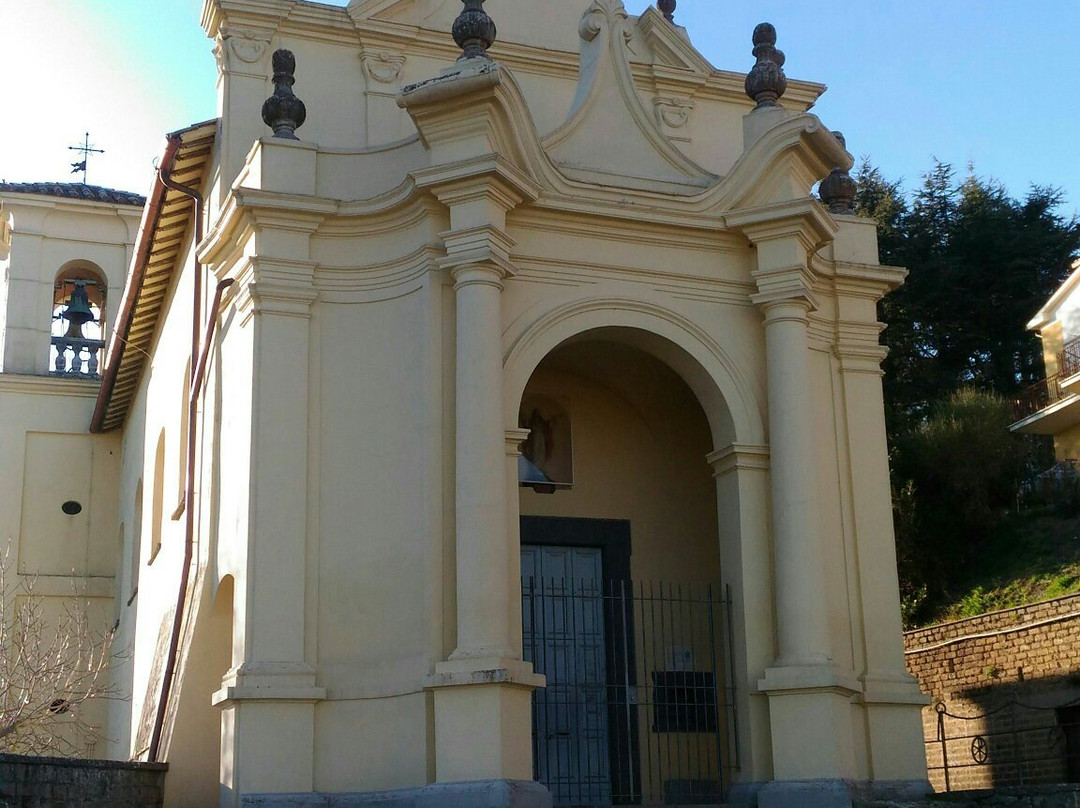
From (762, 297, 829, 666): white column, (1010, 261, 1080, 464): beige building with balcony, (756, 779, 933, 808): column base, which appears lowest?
(756, 779, 933, 808): column base

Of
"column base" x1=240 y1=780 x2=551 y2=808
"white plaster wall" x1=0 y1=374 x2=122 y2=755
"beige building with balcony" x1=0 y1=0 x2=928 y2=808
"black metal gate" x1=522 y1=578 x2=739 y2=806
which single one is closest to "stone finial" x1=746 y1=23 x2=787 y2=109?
"beige building with balcony" x1=0 y1=0 x2=928 y2=808

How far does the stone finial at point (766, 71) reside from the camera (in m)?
12.3

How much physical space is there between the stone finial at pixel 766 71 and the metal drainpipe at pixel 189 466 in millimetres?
4846

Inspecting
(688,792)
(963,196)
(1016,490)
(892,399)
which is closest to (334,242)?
(688,792)

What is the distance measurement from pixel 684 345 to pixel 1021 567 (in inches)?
581

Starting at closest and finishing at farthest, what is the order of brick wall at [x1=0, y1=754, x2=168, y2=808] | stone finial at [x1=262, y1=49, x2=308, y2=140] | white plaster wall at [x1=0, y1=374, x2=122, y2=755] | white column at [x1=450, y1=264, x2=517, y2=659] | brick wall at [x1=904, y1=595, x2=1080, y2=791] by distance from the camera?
brick wall at [x1=0, y1=754, x2=168, y2=808], white column at [x1=450, y1=264, x2=517, y2=659], stone finial at [x1=262, y1=49, x2=308, y2=140], brick wall at [x1=904, y1=595, x2=1080, y2=791], white plaster wall at [x1=0, y1=374, x2=122, y2=755]

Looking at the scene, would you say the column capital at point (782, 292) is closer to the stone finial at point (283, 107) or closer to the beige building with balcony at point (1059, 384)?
the stone finial at point (283, 107)

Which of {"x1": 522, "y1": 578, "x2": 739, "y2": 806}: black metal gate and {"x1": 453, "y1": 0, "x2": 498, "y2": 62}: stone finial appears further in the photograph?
{"x1": 522, "y1": 578, "x2": 739, "y2": 806}: black metal gate

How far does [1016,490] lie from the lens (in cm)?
2744

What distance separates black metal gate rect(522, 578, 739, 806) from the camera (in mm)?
11930

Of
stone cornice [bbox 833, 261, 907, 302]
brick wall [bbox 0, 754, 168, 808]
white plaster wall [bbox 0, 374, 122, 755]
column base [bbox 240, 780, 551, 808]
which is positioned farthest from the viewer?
white plaster wall [bbox 0, 374, 122, 755]

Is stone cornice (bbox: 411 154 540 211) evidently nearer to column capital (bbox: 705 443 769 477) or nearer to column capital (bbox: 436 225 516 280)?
column capital (bbox: 436 225 516 280)

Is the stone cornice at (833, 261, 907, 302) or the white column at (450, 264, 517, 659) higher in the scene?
the stone cornice at (833, 261, 907, 302)

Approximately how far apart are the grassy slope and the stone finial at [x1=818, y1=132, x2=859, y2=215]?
420 inches
